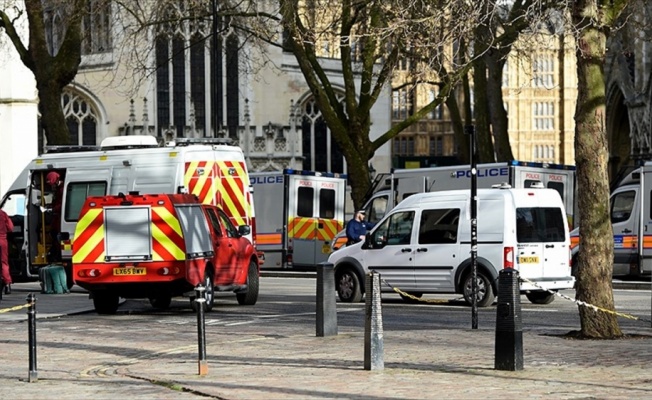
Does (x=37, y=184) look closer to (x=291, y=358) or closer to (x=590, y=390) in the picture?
(x=291, y=358)

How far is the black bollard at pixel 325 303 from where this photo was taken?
56.7 ft

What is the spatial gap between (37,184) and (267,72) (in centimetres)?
3645

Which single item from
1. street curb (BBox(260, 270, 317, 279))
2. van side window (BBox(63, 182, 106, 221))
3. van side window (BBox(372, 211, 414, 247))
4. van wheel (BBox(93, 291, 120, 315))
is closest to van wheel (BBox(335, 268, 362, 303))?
van side window (BBox(372, 211, 414, 247))

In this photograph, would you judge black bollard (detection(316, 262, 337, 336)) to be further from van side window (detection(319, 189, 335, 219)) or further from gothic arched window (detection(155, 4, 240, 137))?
gothic arched window (detection(155, 4, 240, 137))

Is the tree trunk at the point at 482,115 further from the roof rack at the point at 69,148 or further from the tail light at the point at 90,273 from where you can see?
the tail light at the point at 90,273

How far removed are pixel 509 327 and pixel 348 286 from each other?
457 inches

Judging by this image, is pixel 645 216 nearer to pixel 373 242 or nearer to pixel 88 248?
pixel 373 242

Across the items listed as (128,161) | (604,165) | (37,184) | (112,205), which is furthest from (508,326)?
(37,184)

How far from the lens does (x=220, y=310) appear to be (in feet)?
76.2

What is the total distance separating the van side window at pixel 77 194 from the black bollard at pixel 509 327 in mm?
14752

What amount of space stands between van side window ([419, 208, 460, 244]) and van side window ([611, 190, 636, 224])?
31.4 ft

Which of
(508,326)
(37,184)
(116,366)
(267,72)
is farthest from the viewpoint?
(267,72)

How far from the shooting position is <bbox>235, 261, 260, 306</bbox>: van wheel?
24125mm

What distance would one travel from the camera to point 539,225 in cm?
2320
